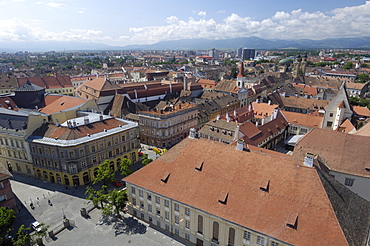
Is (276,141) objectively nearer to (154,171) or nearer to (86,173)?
(154,171)

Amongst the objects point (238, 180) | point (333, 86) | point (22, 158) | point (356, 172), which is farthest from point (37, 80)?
point (333, 86)

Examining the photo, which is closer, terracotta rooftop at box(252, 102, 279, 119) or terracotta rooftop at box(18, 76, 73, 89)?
terracotta rooftop at box(252, 102, 279, 119)

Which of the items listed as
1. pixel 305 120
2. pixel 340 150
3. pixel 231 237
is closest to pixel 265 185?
pixel 231 237

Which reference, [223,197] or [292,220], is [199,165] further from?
[292,220]

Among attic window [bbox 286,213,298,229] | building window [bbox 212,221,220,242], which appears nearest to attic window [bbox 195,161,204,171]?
building window [bbox 212,221,220,242]

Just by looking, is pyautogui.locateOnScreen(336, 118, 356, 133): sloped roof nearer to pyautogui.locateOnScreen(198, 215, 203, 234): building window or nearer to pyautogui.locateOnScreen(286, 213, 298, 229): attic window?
pyautogui.locateOnScreen(286, 213, 298, 229): attic window
